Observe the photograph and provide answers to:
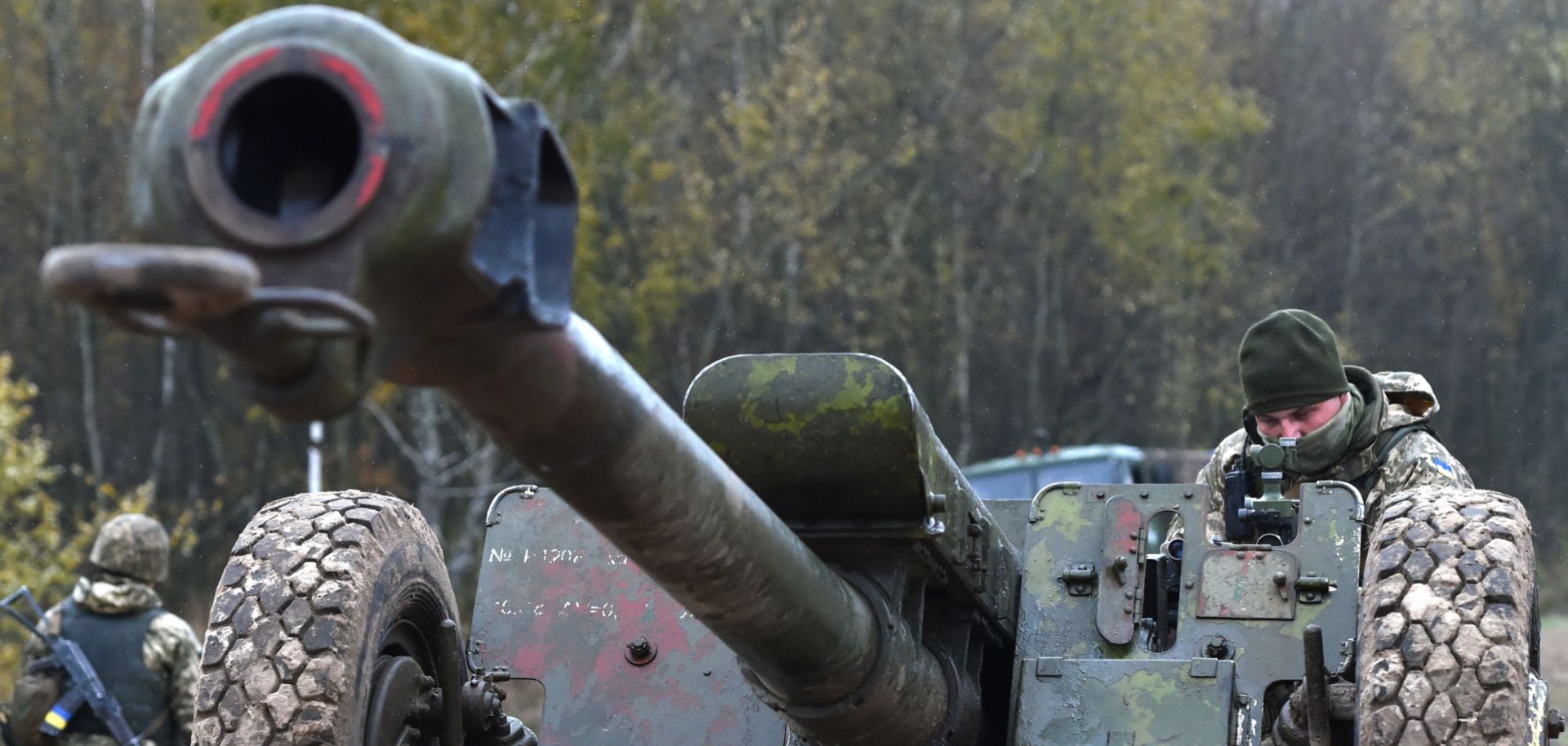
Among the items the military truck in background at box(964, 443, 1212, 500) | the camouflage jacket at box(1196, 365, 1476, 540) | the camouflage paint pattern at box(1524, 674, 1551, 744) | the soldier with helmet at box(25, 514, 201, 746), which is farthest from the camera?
the military truck in background at box(964, 443, 1212, 500)

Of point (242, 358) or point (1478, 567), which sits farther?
point (1478, 567)

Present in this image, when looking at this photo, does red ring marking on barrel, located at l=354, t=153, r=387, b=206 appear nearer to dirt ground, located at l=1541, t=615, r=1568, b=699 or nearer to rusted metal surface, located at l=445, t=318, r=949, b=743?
rusted metal surface, located at l=445, t=318, r=949, b=743

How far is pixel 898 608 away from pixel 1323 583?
1.20m

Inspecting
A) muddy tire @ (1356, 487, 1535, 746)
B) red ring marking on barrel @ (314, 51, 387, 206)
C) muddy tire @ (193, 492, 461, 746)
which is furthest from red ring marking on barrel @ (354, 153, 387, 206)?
muddy tire @ (1356, 487, 1535, 746)

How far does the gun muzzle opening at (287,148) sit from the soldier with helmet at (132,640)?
679cm

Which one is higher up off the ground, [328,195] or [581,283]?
[328,195]

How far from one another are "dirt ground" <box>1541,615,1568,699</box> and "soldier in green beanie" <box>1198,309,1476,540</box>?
10946 millimetres

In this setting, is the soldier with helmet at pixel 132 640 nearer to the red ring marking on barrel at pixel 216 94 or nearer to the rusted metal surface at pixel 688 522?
the rusted metal surface at pixel 688 522

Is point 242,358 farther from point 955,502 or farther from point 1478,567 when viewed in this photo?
point 1478,567

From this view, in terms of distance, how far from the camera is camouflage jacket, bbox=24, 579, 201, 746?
9102 mm

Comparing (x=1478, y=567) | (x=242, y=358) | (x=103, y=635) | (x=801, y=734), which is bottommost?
(x=103, y=635)

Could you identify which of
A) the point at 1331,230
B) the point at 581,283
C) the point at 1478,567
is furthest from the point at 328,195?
the point at 1331,230

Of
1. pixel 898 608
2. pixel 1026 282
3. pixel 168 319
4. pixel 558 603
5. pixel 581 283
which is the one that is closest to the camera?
pixel 168 319

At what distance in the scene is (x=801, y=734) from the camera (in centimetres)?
463
